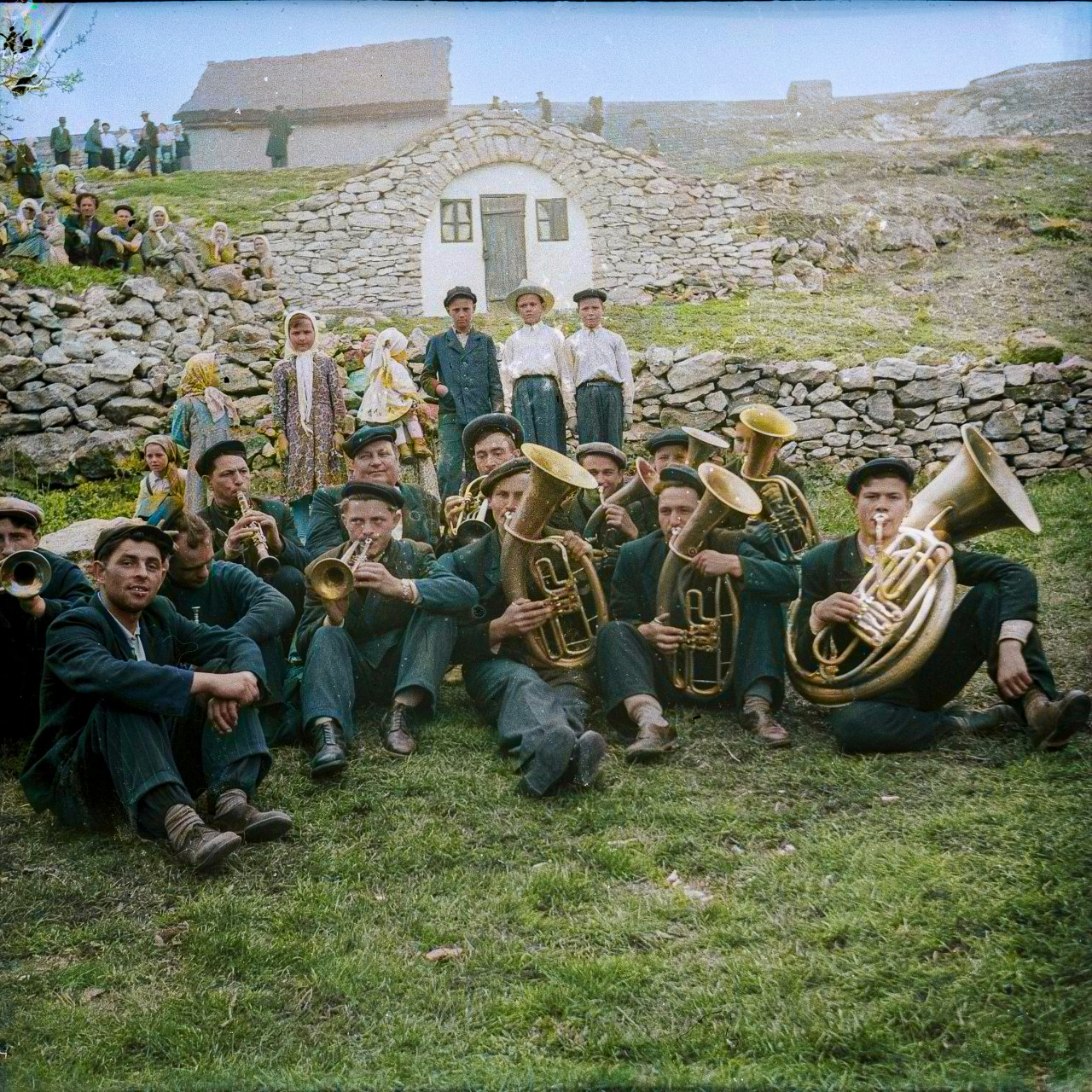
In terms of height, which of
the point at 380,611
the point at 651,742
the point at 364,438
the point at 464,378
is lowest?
the point at 651,742

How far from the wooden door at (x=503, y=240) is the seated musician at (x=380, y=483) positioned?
37.6 inches

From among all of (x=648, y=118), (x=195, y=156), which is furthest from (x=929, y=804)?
(x=195, y=156)

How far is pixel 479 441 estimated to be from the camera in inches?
222

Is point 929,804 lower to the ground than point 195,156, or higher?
lower

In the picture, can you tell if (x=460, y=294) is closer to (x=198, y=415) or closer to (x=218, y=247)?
(x=218, y=247)

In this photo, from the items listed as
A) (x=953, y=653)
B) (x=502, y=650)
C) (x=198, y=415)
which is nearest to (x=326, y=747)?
(x=502, y=650)

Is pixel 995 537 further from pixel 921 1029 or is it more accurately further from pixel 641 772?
pixel 921 1029

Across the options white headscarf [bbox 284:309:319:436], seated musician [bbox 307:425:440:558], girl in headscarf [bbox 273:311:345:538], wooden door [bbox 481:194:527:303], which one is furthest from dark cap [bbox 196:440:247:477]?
wooden door [bbox 481:194:527:303]

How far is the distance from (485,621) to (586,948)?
1714 millimetres

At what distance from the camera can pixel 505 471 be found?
536cm

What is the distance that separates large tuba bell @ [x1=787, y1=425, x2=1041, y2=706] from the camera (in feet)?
15.3

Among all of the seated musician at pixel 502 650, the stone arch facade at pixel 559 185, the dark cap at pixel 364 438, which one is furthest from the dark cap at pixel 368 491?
the stone arch facade at pixel 559 185

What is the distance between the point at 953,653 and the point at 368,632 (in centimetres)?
253

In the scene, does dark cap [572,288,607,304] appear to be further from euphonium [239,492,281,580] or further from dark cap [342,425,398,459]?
euphonium [239,492,281,580]
